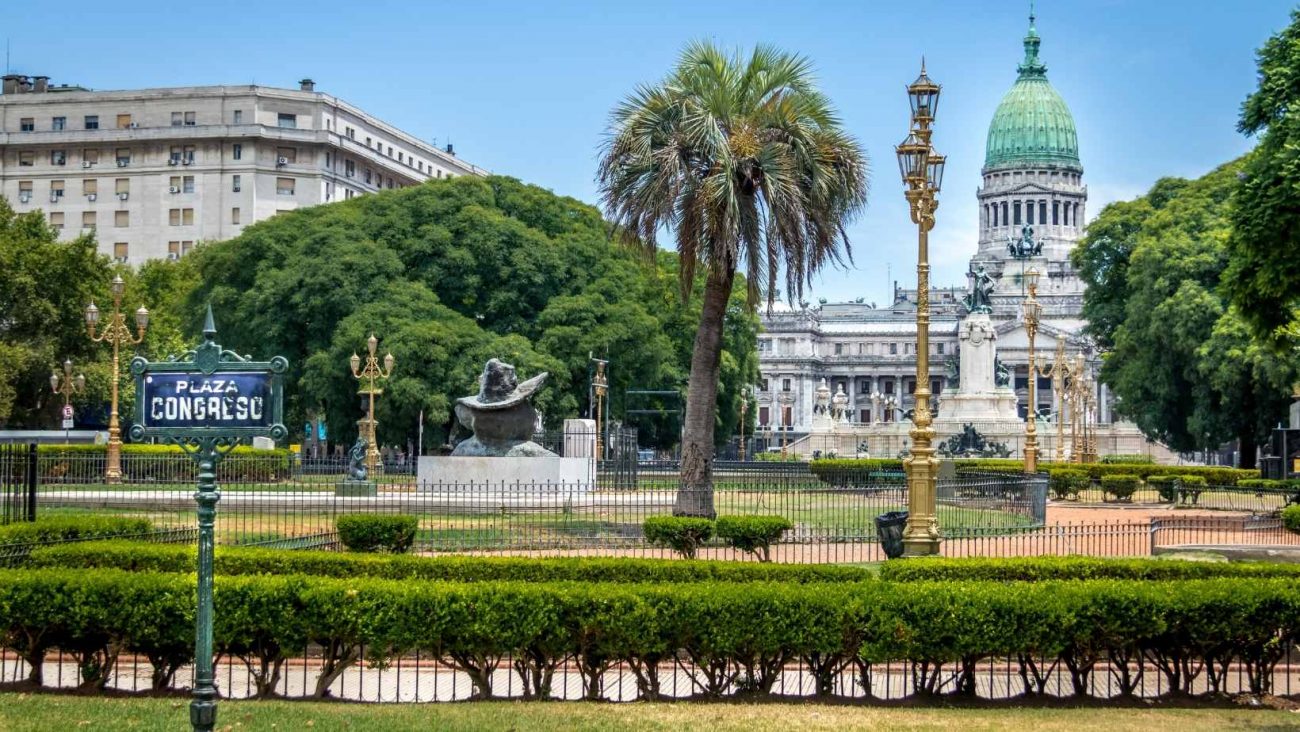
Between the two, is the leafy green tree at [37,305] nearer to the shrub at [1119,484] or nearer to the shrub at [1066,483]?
the shrub at [1066,483]

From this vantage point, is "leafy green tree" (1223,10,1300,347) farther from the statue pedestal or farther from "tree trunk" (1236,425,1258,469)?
"tree trunk" (1236,425,1258,469)

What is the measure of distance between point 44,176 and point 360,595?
83160 mm

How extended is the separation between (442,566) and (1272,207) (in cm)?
965

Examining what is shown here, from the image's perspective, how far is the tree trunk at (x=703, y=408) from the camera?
27422mm

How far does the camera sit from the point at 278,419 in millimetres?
11047

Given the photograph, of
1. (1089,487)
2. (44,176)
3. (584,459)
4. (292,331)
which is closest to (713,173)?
(584,459)

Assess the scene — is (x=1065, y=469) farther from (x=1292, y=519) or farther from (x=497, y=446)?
(x=497, y=446)

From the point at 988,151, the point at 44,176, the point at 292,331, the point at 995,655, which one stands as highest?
the point at 988,151

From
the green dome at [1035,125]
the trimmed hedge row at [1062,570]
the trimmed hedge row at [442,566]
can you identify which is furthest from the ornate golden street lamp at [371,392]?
the green dome at [1035,125]

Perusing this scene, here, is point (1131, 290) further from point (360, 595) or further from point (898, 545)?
point (360, 595)

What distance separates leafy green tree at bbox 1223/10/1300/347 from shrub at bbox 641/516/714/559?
27.7 feet

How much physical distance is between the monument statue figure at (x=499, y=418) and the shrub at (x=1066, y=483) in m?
19.3

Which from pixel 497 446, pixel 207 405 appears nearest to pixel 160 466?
pixel 497 446

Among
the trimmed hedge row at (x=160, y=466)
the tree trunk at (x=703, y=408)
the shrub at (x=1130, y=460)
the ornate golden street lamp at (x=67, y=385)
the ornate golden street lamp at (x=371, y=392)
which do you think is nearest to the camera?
the tree trunk at (x=703, y=408)
